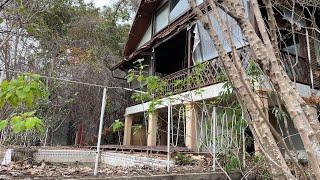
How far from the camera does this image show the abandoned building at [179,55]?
288 inches

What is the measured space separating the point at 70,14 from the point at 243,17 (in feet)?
54.9

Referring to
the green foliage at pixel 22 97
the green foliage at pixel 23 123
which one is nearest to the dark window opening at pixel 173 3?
the green foliage at pixel 22 97

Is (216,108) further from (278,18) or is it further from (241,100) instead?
(278,18)

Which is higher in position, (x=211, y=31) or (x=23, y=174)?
(x=211, y=31)

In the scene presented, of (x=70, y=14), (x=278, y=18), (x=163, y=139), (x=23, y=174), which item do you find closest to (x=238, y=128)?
(x=23, y=174)

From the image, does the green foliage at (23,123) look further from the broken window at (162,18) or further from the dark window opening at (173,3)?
the broken window at (162,18)

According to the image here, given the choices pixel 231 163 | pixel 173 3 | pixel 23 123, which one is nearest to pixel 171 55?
pixel 173 3

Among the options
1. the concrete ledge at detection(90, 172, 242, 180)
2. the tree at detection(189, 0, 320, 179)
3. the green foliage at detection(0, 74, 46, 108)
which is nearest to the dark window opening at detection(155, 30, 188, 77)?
the concrete ledge at detection(90, 172, 242, 180)

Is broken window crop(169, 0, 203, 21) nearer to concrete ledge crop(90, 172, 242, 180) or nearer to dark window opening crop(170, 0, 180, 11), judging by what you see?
dark window opening crop(170, 0, 180, 11)

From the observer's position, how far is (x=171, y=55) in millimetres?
13781

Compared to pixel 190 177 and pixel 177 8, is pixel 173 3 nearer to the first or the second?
pixel 177 8

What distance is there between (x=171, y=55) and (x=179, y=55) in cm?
41

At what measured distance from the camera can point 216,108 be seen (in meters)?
4.35

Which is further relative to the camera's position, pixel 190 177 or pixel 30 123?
pixel 190 177
